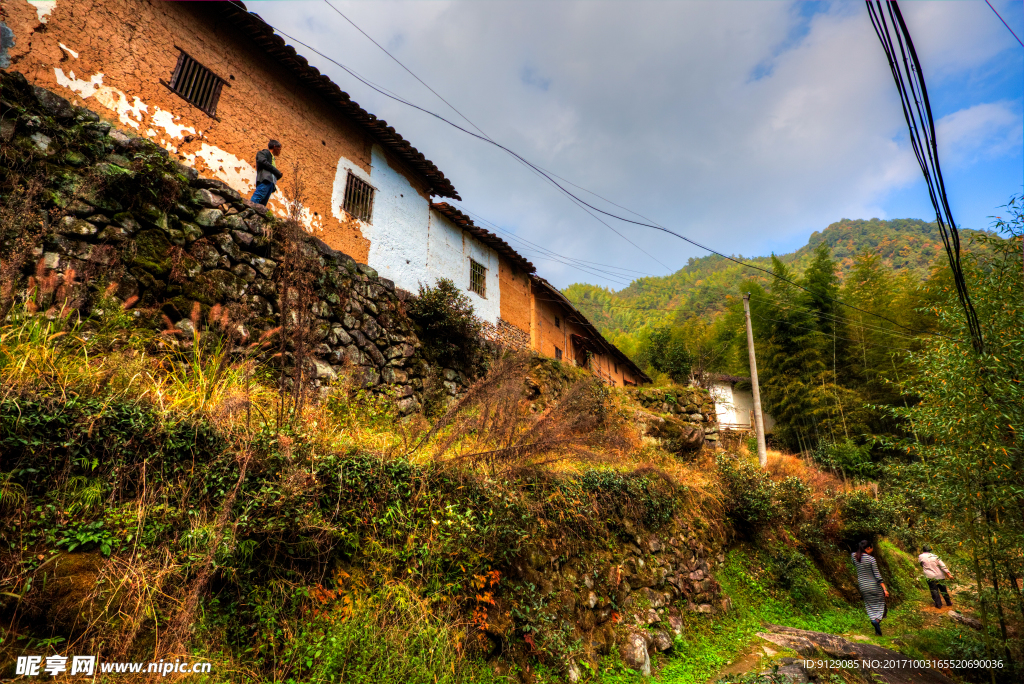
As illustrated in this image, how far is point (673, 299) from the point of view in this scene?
38156 mm

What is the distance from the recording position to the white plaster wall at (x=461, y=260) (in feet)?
41.6

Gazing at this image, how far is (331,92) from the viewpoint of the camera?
9.91 meters

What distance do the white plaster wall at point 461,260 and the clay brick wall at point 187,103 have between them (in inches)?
97.9

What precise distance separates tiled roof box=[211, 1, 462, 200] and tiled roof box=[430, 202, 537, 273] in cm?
41

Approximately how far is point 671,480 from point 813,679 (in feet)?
14.2

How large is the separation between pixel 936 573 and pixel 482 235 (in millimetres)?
14420

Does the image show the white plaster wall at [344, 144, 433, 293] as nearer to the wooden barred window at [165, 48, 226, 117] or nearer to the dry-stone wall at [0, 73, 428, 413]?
the dry-stone wall at [0, 73, 428, 413]

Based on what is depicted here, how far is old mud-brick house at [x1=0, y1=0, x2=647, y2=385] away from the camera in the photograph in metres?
6.51

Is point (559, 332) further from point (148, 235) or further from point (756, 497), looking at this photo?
point (148, 235)

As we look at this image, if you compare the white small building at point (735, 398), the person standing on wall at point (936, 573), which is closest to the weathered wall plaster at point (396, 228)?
the person standing on wall at point (936, 573)

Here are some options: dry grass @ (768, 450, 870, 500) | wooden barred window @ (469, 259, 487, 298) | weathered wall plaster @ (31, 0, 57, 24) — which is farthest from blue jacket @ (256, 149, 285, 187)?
dry grass @ (768, 450, 870, 500)

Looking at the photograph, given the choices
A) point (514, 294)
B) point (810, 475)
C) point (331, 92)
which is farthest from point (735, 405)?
point (331, 92)

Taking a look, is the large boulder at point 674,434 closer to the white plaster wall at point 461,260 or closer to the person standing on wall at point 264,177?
the white plaster wall at point 461,260

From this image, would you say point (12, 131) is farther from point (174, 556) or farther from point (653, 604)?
point (653, 604)
